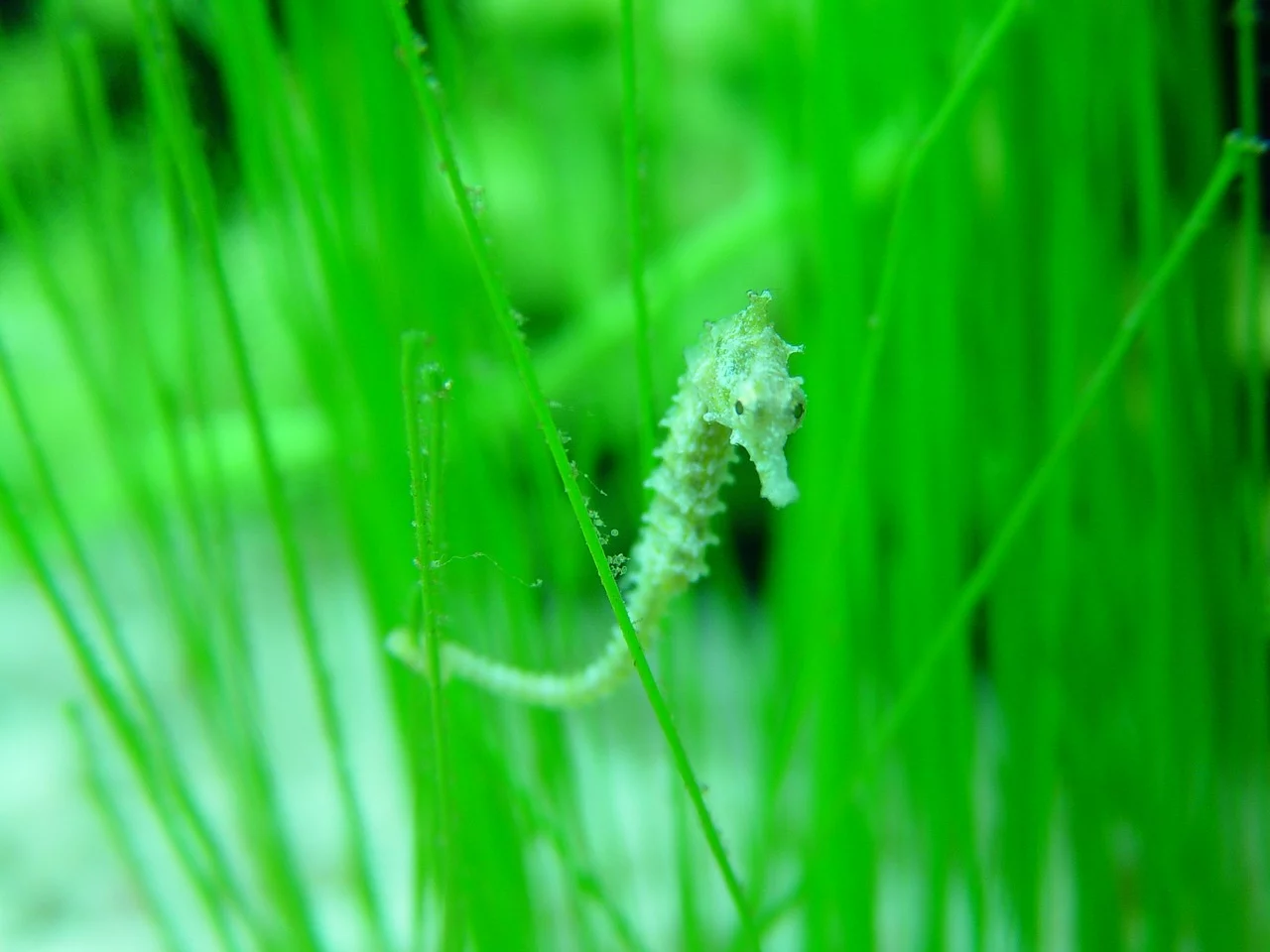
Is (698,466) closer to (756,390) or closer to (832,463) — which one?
(756,390)

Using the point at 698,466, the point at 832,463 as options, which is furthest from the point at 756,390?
the point at 832,463

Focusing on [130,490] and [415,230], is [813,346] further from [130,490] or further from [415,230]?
[130,490]

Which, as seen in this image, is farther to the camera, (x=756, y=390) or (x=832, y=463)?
(x=832, y=463)

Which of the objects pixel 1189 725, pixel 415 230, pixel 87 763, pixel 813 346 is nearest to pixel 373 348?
pixel 415 230

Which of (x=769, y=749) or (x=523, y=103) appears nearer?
(x=523, y=103)

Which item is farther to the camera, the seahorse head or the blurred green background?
the blurred green background

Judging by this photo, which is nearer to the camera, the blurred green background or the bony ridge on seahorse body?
the bony ridge on seahorse body
